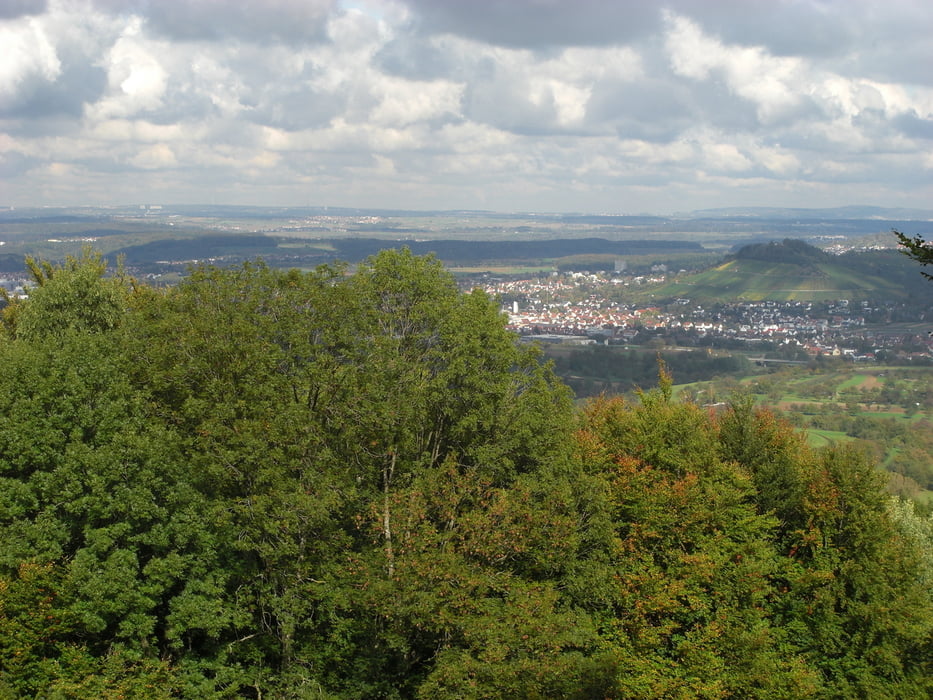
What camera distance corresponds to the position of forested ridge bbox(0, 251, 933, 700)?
70.4 feet

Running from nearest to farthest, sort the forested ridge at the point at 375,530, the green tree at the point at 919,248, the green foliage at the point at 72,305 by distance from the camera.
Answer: the green tree at the point at 919,248, the forested ridge at the point at 375,530, the green foliage at the point at 72,305

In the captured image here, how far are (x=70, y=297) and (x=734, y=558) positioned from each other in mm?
29525

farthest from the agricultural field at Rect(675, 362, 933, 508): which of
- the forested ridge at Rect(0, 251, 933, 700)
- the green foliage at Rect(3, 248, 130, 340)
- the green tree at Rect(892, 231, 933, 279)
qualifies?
the green foliage at Rect(3, 248, 130, 340)

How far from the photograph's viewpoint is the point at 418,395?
25.5m

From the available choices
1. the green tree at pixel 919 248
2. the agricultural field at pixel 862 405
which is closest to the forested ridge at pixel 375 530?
the green tree at pixel 919 248

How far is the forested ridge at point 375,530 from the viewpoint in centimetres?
2145

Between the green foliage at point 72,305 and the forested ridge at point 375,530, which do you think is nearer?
Answer: the forested ridge at point 375,530

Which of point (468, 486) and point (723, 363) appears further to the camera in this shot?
point (723, 363)

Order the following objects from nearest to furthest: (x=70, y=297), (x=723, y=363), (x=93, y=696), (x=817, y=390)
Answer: (x=93, y=696)
(x=70, y=297)
(x=817, y=390)
(x=723, y=363)

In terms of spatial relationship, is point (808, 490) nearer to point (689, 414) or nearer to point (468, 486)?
point (689, 414)

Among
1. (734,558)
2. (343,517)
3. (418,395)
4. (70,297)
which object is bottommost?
(734,558)

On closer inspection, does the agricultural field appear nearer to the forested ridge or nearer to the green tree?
the forested ridge

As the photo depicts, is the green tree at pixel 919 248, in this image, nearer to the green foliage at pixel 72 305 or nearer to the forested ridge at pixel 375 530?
the forested ridge at pixel 375 530

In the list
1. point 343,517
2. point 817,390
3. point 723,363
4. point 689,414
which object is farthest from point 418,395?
point 723,363
